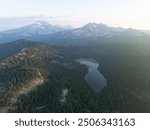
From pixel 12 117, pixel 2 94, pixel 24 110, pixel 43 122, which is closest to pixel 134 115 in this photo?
pixel 43 122

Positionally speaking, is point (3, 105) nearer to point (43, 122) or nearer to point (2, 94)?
point (2, 94)

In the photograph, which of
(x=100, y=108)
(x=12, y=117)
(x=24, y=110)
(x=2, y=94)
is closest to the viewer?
(x=12, y=117)

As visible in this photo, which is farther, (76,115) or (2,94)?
(2,94)

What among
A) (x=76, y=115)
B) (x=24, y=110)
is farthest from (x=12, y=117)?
(x=24, y=110)

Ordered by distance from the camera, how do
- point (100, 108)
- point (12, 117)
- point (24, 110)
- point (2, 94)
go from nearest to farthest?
point (12, 117) → point (24, 110) → point (100, 108) → point (2, 94)

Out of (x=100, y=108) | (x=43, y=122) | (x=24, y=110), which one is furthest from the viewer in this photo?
(x=100, y=108)

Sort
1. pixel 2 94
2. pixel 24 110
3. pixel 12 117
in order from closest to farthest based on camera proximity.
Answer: pixel 12 117 < pixel 24 110 < pixel 2 94

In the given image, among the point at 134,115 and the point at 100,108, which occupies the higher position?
the point at 134,115

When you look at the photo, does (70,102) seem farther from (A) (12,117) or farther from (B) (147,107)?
(A) (12,117)

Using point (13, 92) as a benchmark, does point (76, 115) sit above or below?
above
